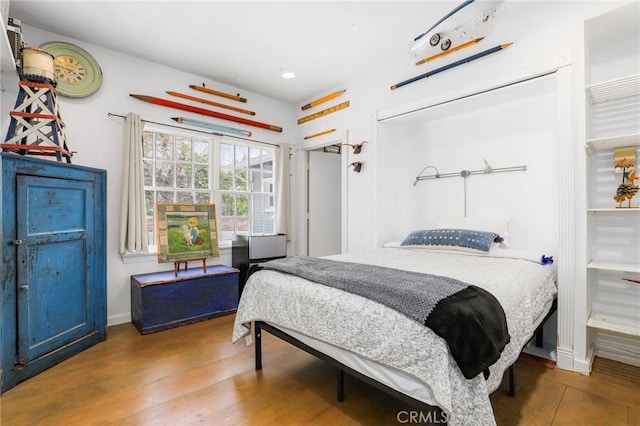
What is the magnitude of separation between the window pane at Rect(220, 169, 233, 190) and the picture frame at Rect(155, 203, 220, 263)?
0.49 meters

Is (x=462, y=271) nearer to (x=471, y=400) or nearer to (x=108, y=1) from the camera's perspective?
(x=471, y=400)

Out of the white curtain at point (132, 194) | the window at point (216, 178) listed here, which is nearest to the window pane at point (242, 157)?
the window at point (216, 178)

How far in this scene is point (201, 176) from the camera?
396cm

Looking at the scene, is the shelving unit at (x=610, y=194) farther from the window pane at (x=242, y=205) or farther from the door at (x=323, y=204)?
the window pane at (x=242, y=205)

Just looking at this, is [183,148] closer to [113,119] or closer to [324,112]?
[113,119]

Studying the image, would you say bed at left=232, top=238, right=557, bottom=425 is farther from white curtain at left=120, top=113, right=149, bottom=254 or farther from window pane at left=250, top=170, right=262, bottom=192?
window pane at left=250, top=170, right=262, bottom=192

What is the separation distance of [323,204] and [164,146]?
7.90ft

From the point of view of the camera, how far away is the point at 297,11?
8.49 ft

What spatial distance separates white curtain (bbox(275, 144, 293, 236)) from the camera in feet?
14.7

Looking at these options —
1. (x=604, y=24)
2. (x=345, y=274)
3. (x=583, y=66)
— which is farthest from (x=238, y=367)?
(x=604, y=24)

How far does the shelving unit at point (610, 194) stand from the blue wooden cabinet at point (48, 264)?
12.8 feet

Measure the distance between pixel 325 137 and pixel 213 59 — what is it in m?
1.68

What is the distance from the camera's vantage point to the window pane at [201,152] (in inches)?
154

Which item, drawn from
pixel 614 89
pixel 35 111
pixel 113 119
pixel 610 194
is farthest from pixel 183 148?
pixel 610 194
